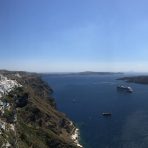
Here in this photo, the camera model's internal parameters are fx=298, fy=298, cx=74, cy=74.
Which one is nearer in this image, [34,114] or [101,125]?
[34,114]

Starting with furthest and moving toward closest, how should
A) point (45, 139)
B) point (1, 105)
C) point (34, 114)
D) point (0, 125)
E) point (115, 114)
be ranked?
1. point (115, 114)
2. point (34, 114)
3. point (1, 105)
4. point (45, 139)
5. point (0, 125)

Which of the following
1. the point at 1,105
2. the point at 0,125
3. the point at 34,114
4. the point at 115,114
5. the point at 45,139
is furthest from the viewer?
the point at 115,114

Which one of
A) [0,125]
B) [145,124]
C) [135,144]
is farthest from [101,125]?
[0,125]

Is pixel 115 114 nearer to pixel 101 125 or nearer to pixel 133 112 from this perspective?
pixel 133 112

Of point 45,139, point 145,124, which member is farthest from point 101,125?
point 45,139

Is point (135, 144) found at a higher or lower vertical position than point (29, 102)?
lower

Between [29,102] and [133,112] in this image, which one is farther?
[133,112]

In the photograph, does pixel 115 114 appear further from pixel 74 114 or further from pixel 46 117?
pixel 46 117

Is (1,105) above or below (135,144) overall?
above

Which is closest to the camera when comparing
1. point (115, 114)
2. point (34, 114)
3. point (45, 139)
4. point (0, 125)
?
point (0, 125)
